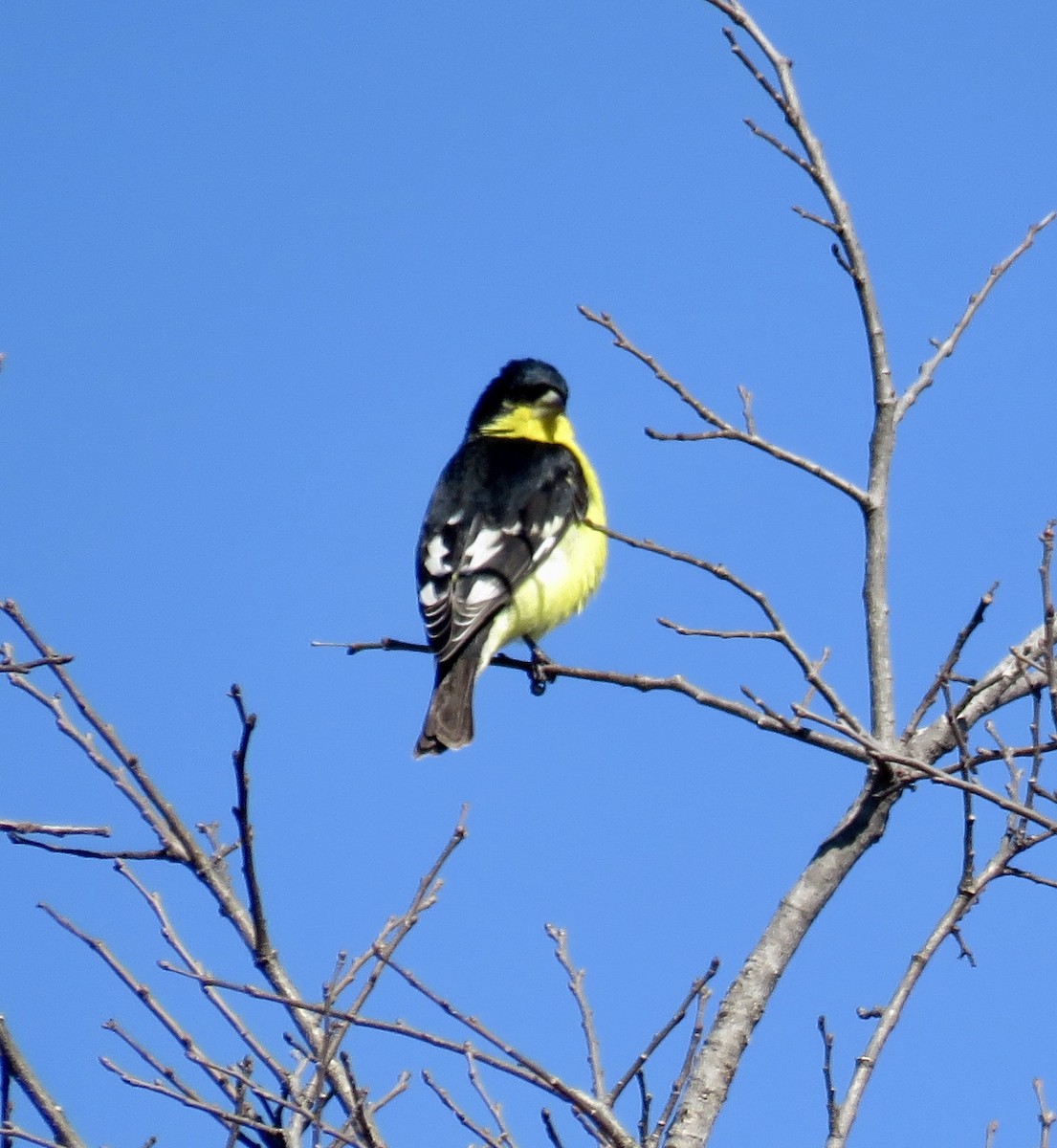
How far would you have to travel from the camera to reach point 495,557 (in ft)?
22.5

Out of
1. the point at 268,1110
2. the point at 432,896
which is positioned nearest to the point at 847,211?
the point at 432,896

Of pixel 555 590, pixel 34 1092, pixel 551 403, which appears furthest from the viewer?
pixel 551 403

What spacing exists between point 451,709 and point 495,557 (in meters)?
0.77

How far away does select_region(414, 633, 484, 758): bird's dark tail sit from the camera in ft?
20.7

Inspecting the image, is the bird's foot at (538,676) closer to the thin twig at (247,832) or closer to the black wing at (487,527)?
the black wing at (487,527)

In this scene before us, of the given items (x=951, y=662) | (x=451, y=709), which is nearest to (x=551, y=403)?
(x=451, y=709)

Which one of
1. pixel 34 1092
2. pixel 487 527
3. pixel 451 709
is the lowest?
pixel 34 1092

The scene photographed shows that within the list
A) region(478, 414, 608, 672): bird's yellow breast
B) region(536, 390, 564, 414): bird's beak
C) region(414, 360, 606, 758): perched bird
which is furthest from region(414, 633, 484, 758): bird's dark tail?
region(536, 390, 564, 414): bird's beak

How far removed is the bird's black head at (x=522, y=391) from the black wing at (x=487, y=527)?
0.51 metres

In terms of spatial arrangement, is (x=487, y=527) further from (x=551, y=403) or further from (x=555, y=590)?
(x=551, y=403)

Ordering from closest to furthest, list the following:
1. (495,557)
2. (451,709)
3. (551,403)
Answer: (451,709) → (495,557) → (551,403)

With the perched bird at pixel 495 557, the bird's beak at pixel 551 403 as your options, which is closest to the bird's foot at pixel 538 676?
the perched bird at pixel 495 557

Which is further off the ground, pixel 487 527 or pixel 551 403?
pixel 551 403

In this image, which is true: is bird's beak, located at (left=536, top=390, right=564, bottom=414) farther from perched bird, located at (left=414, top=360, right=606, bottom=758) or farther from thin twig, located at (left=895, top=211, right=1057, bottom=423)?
thin twig, located at (left=895, top=211, right=1057, bottom=423)
